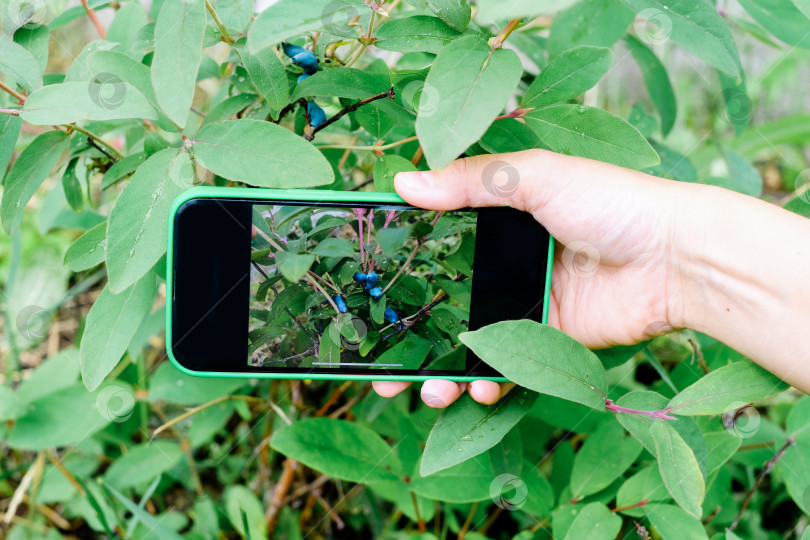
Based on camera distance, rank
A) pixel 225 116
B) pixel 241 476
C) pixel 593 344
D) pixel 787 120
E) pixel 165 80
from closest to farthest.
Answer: pixel 165 80
pixel 225 116
pixel 593 344
pixel 241 476
pixel 787 120

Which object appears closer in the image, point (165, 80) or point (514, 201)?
point (165, 80)

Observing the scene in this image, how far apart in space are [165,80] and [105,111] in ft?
0.21

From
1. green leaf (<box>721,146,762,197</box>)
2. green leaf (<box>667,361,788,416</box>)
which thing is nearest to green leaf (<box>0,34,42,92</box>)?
green leaf (<box>667,361,788,416</box>)

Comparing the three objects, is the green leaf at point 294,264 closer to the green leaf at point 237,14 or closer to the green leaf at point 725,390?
the green leaf at point 237,14

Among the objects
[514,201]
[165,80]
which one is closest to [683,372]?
[514,201]

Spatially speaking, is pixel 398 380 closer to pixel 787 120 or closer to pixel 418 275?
pixel 418 275

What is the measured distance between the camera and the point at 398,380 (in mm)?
744

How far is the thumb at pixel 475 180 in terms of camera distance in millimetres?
646

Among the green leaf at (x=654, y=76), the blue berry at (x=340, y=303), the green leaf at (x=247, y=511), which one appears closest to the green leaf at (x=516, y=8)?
the blue berry at (x=340, y=303)

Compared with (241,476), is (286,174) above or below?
above

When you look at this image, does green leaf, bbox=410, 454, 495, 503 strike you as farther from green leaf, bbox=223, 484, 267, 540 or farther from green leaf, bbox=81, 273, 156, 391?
green leaf, bbox=81, 273, 156, 391

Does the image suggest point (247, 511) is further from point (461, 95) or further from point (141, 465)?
point (461, 95)

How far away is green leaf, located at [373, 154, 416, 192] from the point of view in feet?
2.19

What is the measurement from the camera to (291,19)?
1.60 ft
